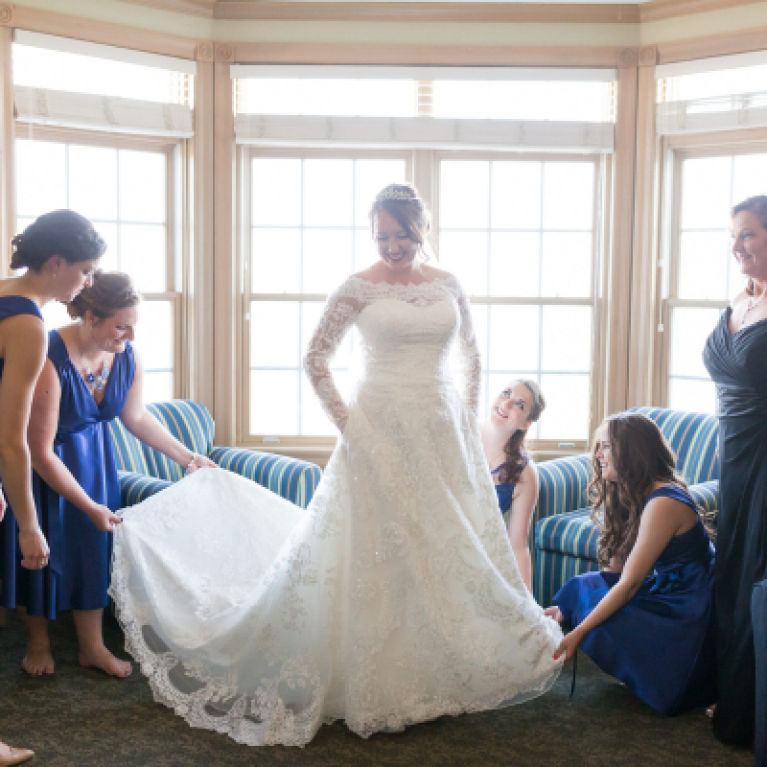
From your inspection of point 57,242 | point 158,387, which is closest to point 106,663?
point 57,242

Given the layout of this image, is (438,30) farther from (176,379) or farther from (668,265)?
(176,379)

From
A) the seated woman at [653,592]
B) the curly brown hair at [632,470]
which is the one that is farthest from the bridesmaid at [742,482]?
the curly brown hair at [632,470]

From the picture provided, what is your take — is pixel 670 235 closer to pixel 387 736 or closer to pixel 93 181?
pixel 93 181

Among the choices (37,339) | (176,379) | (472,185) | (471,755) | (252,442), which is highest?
(472,185)

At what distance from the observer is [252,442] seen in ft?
15.8

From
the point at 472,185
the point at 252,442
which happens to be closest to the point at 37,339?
the point at 252,442

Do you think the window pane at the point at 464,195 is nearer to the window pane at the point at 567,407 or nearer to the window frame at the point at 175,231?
the window pane at the point at 567,407

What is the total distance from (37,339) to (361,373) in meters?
1.01

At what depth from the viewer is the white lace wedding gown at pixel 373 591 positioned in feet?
8.38

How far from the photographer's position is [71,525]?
9.80 ft

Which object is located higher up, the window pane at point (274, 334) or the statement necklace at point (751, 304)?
the statement necklace at point (751, 304)

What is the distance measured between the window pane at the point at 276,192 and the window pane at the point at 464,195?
808 millimetres

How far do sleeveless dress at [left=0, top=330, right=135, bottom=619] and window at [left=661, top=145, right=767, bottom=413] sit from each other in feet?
9.92

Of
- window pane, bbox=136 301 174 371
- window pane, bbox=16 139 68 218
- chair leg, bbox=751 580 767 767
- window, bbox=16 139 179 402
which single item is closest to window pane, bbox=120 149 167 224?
window, bbox=16 139 179 402
